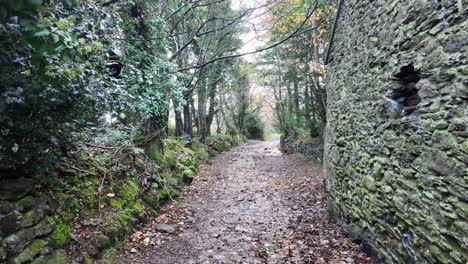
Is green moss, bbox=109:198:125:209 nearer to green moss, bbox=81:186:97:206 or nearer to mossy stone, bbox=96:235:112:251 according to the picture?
green moss, bbox=81:186:97:206

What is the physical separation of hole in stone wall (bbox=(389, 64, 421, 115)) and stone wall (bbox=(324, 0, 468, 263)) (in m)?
0.01

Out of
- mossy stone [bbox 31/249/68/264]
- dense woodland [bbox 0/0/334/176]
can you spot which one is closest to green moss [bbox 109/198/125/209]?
dense woodland [bbox 0/0/334/176]

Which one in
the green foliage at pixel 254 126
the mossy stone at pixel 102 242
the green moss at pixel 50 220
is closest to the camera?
the green moss at pixel 50 220

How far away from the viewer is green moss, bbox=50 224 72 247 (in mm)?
3221

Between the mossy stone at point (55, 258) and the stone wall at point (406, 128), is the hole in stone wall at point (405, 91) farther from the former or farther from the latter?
the mossy stone at point (55, 258)

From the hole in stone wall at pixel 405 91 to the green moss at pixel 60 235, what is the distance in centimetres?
446

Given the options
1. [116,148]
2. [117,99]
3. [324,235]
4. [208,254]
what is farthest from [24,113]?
[324,235]

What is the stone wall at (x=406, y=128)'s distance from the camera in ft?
7.88

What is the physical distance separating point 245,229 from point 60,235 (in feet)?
9.99

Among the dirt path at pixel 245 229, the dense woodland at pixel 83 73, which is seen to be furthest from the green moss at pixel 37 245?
the dirt path at pixel 245 229

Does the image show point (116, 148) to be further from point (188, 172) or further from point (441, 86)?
point (441, 86)

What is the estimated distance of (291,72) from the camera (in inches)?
531

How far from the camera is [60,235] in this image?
3.32 m

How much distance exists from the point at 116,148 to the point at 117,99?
199 centimetres
